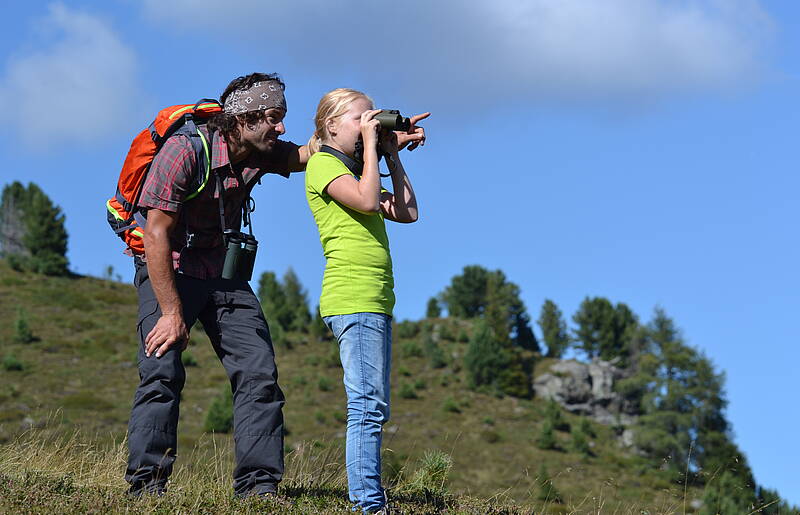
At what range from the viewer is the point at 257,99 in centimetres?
471

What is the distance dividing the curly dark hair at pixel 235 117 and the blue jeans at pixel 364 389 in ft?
3.77

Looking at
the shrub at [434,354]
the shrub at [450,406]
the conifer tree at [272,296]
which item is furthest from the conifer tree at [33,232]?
the shrub at [450,406]

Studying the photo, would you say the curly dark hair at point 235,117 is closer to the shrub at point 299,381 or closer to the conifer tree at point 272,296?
the shrub at point 299,381

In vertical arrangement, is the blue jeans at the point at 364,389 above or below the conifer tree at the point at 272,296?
below

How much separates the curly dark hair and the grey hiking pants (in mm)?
765

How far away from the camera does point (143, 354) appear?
474 cm

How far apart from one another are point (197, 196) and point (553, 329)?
4080 inches

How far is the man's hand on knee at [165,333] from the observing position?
15.1 feet

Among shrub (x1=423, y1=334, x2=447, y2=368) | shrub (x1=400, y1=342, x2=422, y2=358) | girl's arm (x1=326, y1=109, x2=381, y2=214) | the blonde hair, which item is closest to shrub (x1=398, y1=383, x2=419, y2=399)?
shrub (x1=423, y1=334, x2=447, y2=368)

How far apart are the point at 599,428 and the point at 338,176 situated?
85.2m

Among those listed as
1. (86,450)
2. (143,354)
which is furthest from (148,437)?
(86,450)

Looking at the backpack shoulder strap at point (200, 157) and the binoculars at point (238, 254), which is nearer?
the backpack shoulder strap at point (200, 157)

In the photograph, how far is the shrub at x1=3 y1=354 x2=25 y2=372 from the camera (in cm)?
6469

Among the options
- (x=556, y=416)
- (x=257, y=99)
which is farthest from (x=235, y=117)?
(x=556, y=416)
